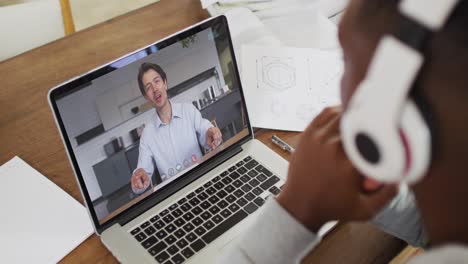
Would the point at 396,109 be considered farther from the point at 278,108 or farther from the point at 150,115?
the point at 278,108

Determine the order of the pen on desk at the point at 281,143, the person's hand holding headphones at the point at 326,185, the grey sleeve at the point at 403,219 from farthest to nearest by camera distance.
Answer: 1. the pen on desk at the point at 281,143
2. the grey sleeve at the point at 403,219
3. the person's hand holding headphones at the point at 326,185

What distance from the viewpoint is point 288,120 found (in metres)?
0.97

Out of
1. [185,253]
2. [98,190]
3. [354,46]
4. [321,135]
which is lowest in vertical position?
[185,253]

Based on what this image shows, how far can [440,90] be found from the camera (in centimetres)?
36

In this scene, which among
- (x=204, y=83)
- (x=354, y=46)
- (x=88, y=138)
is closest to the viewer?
(x=354, y=46)

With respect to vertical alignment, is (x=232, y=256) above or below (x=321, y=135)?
below

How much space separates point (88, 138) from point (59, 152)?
0.20 m

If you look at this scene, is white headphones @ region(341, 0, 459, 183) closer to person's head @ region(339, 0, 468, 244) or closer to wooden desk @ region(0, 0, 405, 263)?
person's head @ region(339, 0, 468, 244)

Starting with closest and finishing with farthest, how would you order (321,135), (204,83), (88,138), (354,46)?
(354,46) < (321,135) < (88,138) < (204,83)

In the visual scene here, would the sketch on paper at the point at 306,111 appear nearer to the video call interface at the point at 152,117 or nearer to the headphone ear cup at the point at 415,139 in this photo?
the video call interface at the point at 152,117

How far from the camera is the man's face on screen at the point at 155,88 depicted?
2.63 ft

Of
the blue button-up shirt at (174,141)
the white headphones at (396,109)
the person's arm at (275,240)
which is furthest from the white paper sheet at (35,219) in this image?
the white headphones at (396,109)

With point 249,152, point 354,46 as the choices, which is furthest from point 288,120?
point 354,46

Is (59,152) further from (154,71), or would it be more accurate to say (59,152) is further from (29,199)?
(154,71)
